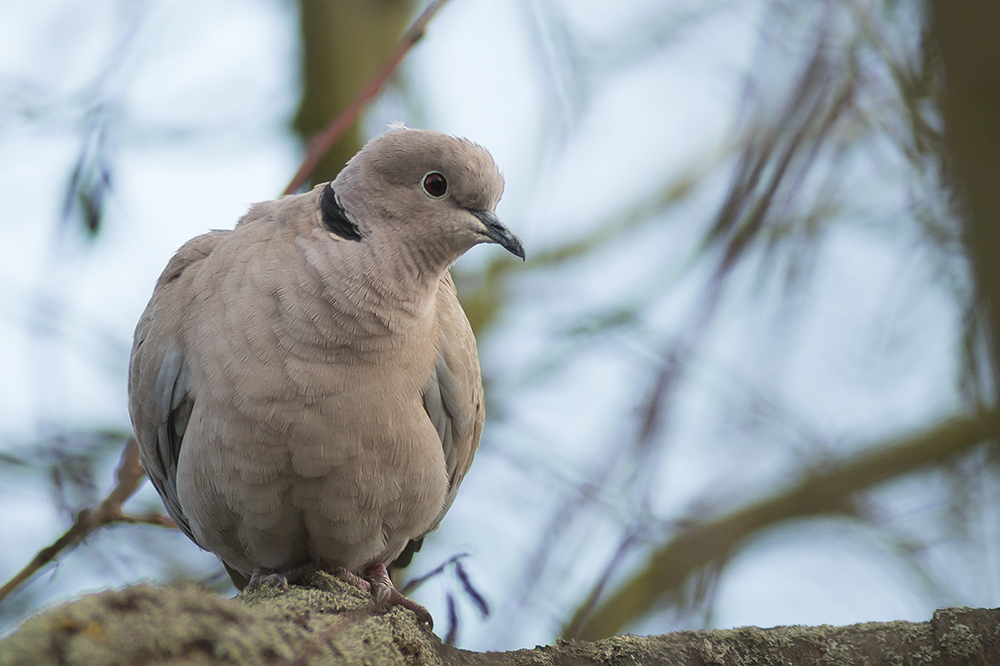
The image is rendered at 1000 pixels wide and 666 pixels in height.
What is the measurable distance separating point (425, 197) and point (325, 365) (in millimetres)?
687

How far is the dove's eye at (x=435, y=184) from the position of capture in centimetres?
330

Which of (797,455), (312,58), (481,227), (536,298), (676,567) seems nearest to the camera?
(481,227)

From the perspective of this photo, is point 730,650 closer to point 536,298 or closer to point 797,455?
point 797,455

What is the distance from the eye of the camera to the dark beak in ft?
10.8

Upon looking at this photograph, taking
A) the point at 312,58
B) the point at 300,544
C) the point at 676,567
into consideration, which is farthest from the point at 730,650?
the point at 312,58

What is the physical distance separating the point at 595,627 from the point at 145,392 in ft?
9.81

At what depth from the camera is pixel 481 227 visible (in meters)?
3.30

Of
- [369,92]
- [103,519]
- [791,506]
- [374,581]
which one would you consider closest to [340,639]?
[103,519]

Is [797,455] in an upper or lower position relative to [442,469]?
lower

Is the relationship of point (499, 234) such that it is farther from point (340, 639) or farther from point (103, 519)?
point (340, 639)

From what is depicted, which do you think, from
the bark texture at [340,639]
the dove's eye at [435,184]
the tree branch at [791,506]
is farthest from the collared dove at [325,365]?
the tree branch at [791,506]

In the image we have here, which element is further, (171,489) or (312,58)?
(312,58)

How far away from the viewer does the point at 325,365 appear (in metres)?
3.03

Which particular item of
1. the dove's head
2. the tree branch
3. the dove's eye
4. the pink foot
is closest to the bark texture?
the pink foot
